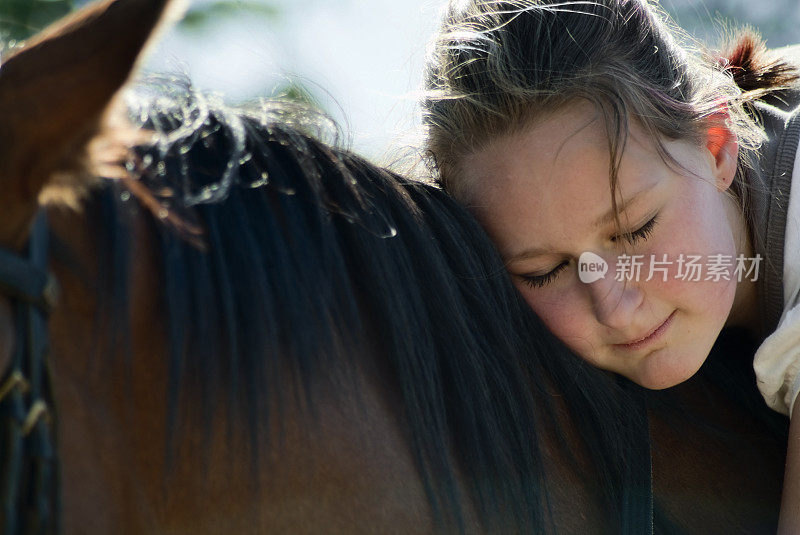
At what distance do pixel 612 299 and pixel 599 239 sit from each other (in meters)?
0.06

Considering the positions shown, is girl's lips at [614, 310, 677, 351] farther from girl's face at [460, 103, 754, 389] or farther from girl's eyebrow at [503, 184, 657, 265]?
girl's eyebrow at [503, 184, 657, 265]

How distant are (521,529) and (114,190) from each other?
38cm

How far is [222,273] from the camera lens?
509mm

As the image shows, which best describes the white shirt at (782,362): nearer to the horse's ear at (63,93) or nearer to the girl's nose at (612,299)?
the girl's nose at (612,299)

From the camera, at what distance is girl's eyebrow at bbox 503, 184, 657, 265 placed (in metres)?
0.75

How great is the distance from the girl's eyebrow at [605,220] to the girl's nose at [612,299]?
0.04 metres

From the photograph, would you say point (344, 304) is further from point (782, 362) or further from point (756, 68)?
point (756, 68)

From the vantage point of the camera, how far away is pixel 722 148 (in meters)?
0.92

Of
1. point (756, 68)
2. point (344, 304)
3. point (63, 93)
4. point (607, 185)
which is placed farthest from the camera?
point (756, 68)

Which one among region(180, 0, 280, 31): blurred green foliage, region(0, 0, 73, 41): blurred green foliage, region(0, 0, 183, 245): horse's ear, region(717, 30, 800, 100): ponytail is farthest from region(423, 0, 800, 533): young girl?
region(180, 0, 280, 31): blurred green foliage

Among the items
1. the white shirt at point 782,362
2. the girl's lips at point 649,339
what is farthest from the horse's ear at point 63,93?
the white shirt at point 782,362

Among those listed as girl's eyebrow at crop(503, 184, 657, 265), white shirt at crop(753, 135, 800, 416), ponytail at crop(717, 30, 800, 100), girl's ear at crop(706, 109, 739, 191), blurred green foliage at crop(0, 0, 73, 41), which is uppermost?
ponytail at crop(717, 30, 800, 100)

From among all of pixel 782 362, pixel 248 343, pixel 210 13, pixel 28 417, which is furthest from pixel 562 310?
pixel 210 13

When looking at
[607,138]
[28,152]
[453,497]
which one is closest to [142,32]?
[28,152]
